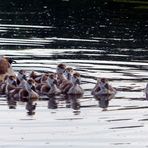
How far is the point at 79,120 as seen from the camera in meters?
31.0

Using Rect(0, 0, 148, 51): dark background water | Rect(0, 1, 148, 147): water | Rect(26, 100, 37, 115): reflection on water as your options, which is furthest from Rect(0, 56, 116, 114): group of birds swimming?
Rect(0, 0, 148, 51): dark background water

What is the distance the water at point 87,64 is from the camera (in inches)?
1173

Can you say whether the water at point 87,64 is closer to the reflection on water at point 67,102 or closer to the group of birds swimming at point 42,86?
A: the reflection on water at point 67,102

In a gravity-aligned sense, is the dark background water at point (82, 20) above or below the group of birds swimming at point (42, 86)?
above

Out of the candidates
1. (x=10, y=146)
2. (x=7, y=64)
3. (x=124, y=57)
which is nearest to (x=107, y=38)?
(x=124, y=57)

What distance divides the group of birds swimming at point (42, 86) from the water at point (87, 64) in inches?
22.6

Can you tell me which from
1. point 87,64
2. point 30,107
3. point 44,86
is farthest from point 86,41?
point 30,107

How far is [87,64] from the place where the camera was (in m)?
44.2

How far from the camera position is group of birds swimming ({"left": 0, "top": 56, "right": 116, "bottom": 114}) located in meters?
36.4

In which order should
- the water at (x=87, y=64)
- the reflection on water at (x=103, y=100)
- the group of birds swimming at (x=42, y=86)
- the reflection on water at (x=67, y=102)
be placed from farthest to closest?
1. the group of birds swimming at (x=42, y=86)
2. the reflection on water at (x=103, y=100)
3. the reflection on water at (x=67, y=102)
4. the water at (x=87, y=64)

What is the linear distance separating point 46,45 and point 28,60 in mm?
7444

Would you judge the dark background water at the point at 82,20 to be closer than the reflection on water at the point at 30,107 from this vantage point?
No

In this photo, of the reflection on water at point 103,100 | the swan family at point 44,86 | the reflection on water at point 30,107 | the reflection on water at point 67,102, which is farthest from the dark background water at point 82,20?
the reflection on water at point 30,107

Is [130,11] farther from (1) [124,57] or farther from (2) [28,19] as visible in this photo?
(1) [124,57]
